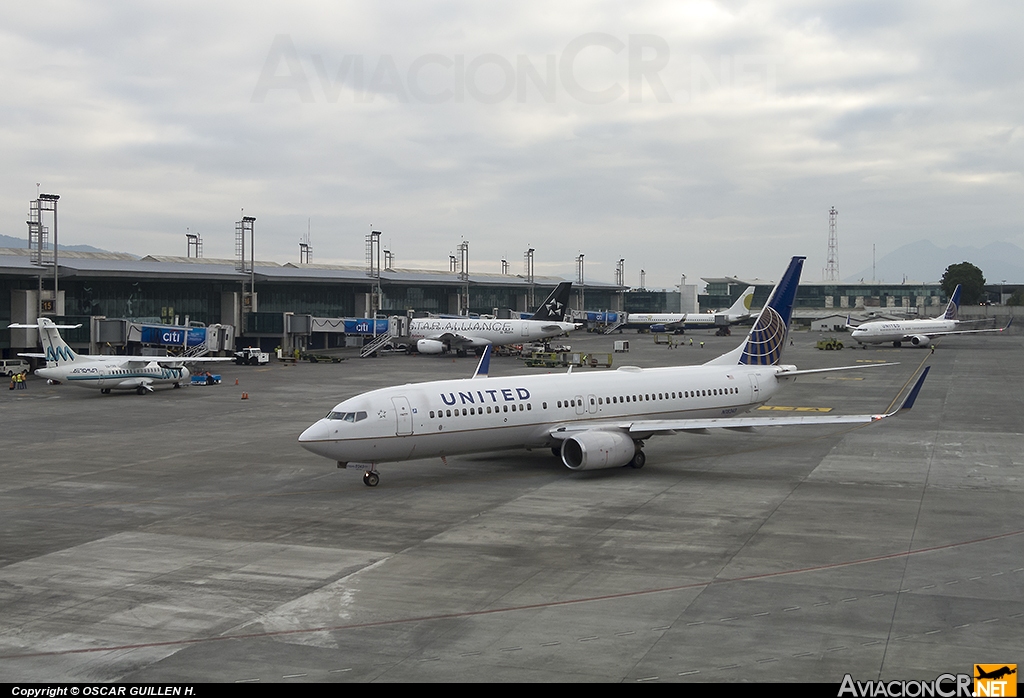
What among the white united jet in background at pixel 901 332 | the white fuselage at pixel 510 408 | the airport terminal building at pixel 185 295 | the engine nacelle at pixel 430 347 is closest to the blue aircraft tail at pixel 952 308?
the white united jet in background at pixel 901 332

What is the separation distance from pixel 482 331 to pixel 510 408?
80.0 m

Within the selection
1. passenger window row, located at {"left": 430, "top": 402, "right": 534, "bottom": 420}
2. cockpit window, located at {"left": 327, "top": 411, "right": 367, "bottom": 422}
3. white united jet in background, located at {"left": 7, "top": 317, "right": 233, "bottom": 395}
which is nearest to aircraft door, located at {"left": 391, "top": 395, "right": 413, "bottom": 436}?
passenger window row, located at {"left": 430, "top": 402, "right": 534, "bottom": 420}

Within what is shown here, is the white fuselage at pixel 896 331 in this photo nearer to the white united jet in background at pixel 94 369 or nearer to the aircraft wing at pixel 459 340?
the aircraft wing at pixel 459 340

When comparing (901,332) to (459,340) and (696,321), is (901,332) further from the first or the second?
(696,321)

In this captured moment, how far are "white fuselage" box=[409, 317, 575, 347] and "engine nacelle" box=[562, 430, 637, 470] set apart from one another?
260 feet

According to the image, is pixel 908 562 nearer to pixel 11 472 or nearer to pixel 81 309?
pixel 11 472

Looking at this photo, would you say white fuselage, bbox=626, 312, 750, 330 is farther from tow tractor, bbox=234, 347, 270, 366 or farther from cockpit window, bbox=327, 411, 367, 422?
cockpit window, bbox=327, 411, 367, 422

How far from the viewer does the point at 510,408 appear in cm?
3822

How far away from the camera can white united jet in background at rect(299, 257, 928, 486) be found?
35.0 metres

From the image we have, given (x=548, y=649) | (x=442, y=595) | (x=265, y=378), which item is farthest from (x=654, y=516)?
(x=265, y=378)

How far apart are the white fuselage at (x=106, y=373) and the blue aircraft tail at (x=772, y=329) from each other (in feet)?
159

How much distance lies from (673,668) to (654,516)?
13211 mm

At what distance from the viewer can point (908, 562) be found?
24797mm

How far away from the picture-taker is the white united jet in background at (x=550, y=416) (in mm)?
34969
